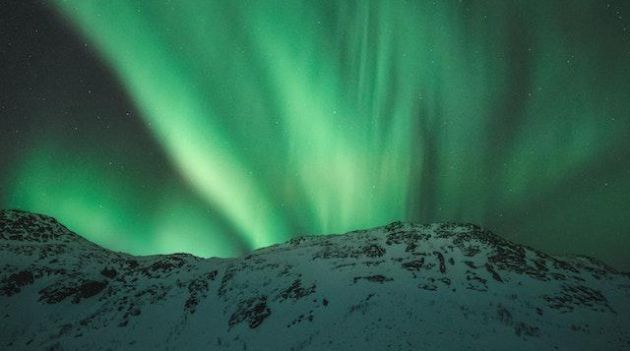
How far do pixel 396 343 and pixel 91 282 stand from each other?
2887cm

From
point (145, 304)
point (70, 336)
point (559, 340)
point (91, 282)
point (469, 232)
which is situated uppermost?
point (469, 232)

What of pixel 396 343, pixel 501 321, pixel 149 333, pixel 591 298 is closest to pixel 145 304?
pixel 149 333

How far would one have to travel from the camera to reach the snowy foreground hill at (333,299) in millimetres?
20625

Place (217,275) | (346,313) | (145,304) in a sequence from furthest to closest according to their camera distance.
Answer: (217,275) → (145,304) → (346,313)

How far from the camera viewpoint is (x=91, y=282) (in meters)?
34.1

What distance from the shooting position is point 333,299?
2528cm

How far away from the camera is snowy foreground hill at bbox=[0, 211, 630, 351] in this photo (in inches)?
812

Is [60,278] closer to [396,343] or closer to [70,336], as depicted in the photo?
[70,336]

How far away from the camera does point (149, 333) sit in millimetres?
25484

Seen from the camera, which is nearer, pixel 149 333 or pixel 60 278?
pixel 149 333

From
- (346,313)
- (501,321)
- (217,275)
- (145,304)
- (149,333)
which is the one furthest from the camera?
(217,275)

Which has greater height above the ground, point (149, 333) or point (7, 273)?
point (7, 273)

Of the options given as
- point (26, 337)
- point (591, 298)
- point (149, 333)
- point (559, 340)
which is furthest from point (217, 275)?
point (591, 298)

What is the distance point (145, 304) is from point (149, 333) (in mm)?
4483
